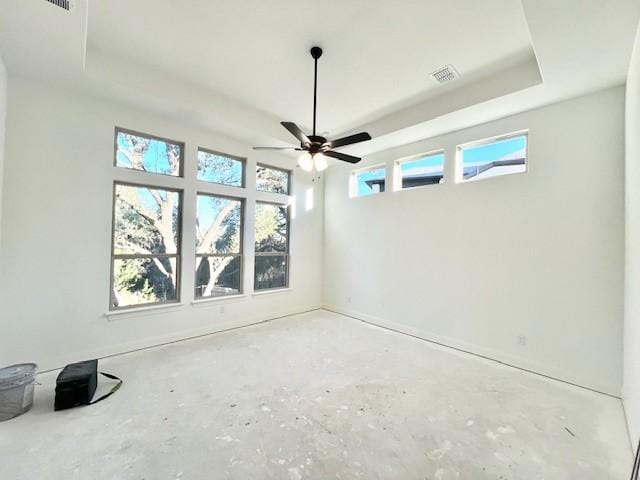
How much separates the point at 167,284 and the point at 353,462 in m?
3.50

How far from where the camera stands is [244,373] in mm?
Result: 3197

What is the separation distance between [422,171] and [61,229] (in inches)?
198

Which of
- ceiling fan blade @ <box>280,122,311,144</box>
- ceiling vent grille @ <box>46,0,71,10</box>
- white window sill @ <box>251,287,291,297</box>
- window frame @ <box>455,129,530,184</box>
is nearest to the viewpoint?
ceiling vent grille @ <box>46,0,71,10</box>

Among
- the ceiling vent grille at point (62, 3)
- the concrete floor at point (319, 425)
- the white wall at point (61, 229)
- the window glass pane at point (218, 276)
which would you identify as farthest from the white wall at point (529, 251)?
the ceiling vent grille at point (62, 3)

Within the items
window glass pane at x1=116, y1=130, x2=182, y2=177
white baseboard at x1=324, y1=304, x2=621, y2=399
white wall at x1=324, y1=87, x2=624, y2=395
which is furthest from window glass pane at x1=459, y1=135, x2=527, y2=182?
window glass pane at x1=116, y1=130, x2=182, y2=177

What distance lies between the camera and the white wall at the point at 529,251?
2975 millimetres

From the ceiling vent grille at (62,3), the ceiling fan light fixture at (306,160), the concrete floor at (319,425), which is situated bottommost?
the concrete floor at (319,425)

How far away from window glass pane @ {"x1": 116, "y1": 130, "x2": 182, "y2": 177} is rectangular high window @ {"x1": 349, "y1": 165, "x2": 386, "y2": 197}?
3169 millimetres

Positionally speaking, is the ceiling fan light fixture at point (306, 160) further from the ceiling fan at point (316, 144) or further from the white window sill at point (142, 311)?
the white window sill at point (142, 311)

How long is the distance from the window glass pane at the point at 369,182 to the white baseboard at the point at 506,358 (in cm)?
237

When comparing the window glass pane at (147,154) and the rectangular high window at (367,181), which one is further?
the rectangular high window at (367,181)

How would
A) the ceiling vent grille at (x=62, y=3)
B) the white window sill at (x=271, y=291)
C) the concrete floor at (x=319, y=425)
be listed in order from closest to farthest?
the concrete floor at (x=319, y=425) → the ceiling vent grille at (x=62, y=3) → the white window sill at (x=271, y=291)

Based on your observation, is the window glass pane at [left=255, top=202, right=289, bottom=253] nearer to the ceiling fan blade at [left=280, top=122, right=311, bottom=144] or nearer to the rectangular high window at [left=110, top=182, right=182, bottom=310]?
the rectangular high window at [left=110, top=182, right=182, bottom=310]

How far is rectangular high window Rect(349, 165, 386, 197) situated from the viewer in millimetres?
5301
